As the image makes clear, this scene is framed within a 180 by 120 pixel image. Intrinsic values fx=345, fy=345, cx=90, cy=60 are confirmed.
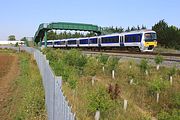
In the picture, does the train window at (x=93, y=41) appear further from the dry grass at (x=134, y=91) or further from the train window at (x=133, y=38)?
Answer: the dry grass at (x=134, y=91)

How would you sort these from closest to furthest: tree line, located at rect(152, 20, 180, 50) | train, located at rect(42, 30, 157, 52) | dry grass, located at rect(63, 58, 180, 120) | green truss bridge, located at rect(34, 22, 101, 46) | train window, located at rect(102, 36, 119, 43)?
dry grass, located at rect(63, 58, 180, 120) → train, located at rect(42, 30, 157, 52) → train window, located at rect(102, 36, 119, 43) → green truss bridge, located at rect(34, 22, 101, 46) → tree line, located at rect(152, 20, 180, 50)

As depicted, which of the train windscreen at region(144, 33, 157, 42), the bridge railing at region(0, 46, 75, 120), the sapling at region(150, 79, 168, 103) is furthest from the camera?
the train windscreen at region(144, 33, 157, 42)

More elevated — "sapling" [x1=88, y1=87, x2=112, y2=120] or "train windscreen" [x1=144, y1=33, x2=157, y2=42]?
"train windscreen" [x1=144, y1=33, x2=157, y2=42]

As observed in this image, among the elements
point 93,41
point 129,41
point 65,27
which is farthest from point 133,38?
point 65,27

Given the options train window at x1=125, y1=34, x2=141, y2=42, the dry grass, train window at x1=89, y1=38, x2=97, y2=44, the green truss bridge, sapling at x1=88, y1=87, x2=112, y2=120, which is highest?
the green truss bridge

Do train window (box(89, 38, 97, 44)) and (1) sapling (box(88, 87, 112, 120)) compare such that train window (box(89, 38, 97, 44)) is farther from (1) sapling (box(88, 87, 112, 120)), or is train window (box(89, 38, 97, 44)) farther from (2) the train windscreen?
(1) sapling (box(88, 87, 112, 120))

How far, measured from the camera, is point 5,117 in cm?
1146

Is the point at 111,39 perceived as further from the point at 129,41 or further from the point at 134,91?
the point at 134,91

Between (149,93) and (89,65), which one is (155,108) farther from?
(89,65)

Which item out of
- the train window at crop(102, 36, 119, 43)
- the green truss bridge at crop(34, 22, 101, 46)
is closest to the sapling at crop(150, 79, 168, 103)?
the train window at crop(102, 36, 119, 43)

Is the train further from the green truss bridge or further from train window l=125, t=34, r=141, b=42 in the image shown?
the green truss bridge

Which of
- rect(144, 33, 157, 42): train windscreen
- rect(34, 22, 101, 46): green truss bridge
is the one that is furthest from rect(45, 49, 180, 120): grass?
rect(34, 22, 101, 46): green truss bridge

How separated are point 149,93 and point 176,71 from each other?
2.46 meters

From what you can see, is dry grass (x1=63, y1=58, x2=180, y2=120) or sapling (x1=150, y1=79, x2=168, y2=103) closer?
dry grass (x1=63, y1=58, x2=180, y2=120)
